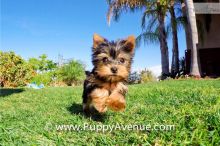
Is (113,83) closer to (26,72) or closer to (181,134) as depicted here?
(181,134)

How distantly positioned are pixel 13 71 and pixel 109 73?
17574 mm

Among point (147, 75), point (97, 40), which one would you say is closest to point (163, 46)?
point (147, 75)

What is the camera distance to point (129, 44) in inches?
243

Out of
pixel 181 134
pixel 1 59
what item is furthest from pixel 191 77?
pixel 181 134

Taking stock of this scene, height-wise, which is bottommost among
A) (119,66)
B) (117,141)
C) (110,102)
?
(117,141)

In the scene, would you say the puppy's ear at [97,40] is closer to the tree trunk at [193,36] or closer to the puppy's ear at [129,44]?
the puppy's ear at [129,44]

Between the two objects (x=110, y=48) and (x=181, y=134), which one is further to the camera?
(x=110, y=48)

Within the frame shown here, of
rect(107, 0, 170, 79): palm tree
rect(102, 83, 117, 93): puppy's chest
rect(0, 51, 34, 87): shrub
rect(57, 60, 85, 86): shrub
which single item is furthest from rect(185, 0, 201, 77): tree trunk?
rect(102, 83, 117, 93): puppy's chest

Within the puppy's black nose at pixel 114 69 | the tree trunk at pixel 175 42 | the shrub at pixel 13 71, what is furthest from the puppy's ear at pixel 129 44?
the tree trunk at pixel 175 42

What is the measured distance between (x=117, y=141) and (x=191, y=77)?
53.1ft

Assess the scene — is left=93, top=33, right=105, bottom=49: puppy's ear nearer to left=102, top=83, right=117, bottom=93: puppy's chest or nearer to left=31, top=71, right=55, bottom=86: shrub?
left=102, top=83, right=117, bottom=93: puppy's chest

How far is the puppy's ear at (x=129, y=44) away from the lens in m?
6.11

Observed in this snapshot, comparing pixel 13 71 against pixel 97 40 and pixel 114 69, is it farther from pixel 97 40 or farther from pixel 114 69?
pixel 114 69

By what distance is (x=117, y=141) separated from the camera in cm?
475
